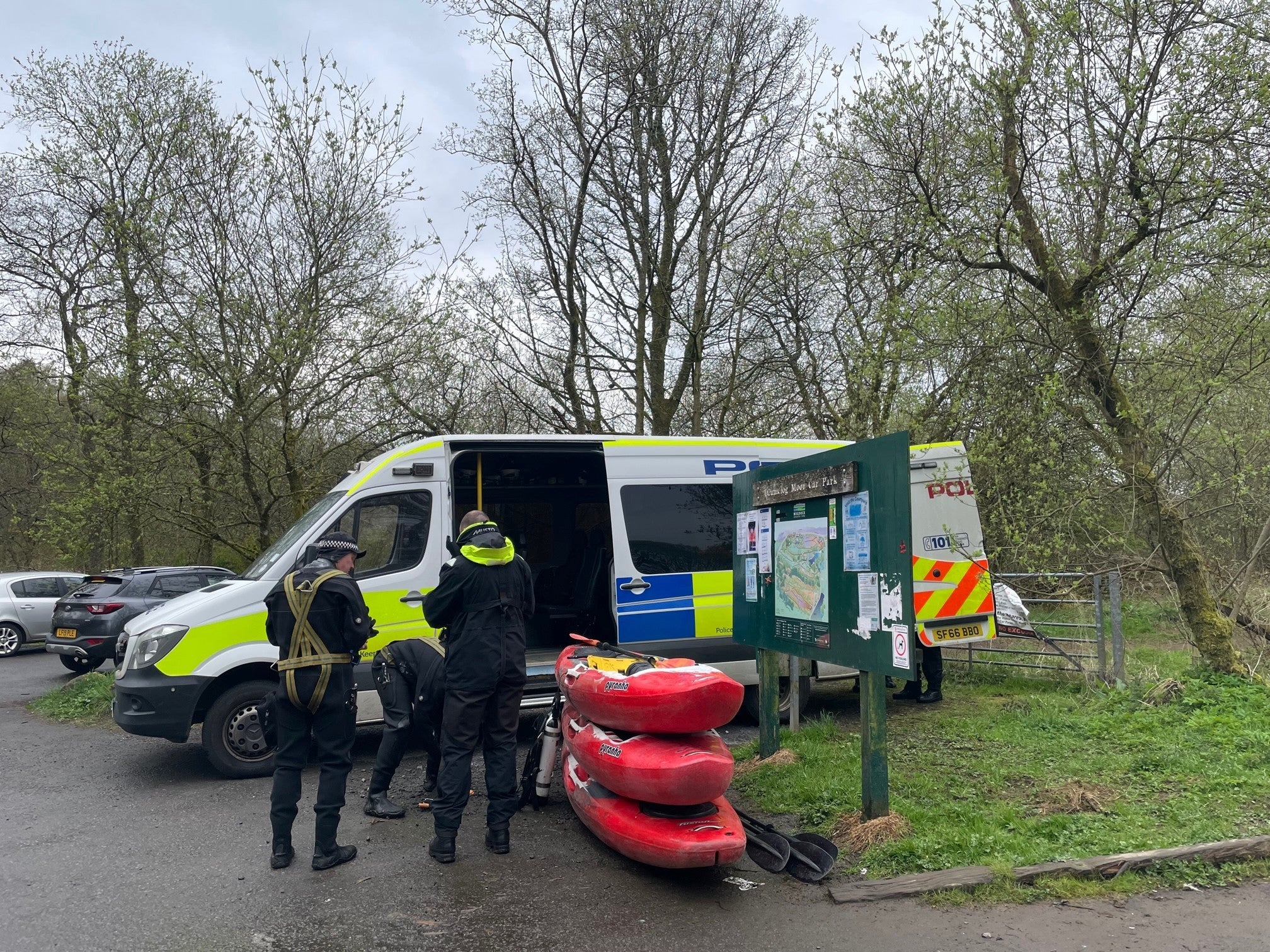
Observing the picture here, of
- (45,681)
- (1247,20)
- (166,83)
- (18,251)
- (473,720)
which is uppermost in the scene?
(166,83)

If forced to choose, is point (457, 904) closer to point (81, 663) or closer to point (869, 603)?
point (869, 603)

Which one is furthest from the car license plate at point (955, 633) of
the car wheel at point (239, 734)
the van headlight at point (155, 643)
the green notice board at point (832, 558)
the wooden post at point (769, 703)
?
the van headlight at point (155, 643)

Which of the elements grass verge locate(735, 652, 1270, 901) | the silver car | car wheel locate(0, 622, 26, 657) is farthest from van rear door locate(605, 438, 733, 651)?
car wheel locate(0, 622, 26, 657)

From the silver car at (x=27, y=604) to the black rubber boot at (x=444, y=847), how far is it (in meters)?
15.2

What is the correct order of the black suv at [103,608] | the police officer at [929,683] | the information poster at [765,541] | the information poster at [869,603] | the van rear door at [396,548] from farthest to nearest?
1. the black suv at [103,608]
2. the police officer at [929,683]
3. the van rear door at [396,548]
4. the information poster at [765,541]
5. the information poster at [869,603]

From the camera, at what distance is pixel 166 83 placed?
16.1 metres

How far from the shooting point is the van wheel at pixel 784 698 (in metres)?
8.57

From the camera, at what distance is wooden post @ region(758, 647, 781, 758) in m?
6.66

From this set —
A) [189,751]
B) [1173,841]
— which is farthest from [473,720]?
[189,751]

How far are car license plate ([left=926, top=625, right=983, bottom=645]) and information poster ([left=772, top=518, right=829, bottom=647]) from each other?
132 inches

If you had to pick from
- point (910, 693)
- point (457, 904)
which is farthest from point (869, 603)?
point (910, 693)

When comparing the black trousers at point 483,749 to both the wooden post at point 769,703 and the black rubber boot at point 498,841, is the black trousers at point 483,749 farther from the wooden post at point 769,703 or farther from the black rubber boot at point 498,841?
the wooden post at point 769,703

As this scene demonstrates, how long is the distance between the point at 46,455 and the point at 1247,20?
18.4 m

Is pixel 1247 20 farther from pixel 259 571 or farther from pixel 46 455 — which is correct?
pixel 46 455
